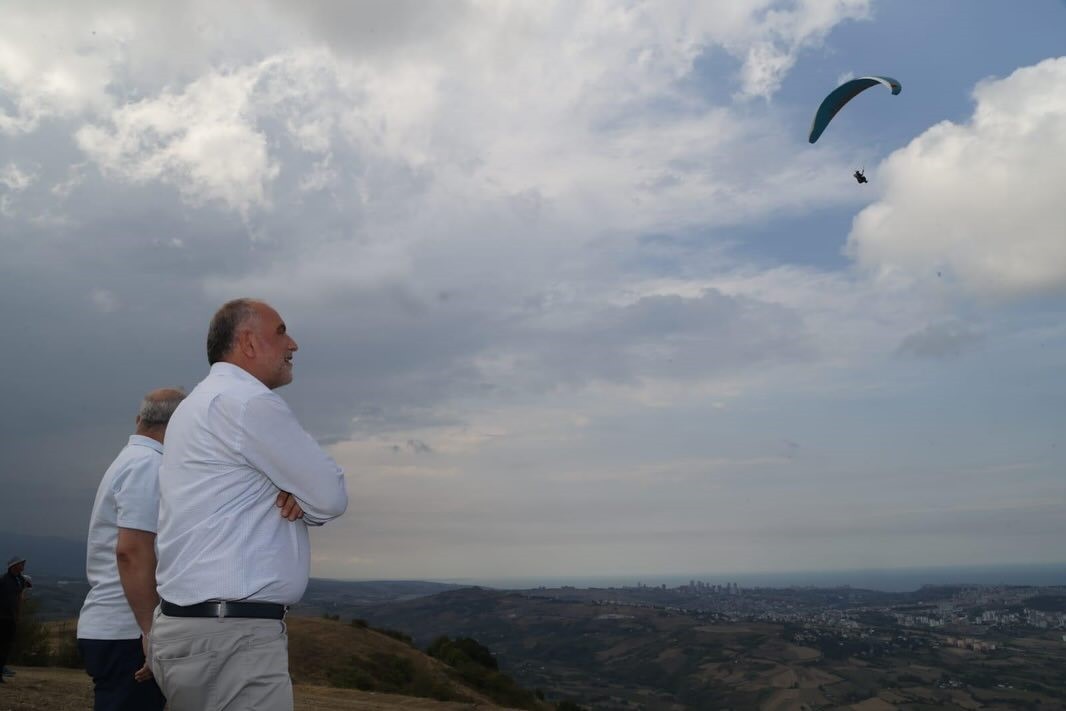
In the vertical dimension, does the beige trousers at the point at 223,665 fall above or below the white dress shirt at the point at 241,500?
below

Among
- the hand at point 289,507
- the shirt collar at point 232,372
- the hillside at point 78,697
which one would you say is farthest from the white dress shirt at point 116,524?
the hillside at point 78,697

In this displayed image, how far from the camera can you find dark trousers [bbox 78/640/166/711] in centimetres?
463

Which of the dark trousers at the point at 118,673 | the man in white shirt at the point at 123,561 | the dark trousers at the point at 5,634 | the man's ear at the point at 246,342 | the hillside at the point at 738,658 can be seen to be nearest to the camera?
the man's ear at the point at 246,342

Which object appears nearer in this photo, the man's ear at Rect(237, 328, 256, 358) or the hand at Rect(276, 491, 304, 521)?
the hand at Rect(276, 491, 304, 521)

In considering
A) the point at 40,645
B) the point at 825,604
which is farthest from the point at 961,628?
Answer: the point at 40,645

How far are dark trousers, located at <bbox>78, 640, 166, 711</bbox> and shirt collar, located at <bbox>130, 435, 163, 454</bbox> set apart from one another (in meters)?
→ 1.10

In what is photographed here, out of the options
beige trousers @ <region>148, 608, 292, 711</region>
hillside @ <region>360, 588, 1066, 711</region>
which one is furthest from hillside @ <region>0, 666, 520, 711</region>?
hillside @ <region>360, 588, 1066, 711</region>

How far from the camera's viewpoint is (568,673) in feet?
200

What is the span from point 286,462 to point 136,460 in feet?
5.86

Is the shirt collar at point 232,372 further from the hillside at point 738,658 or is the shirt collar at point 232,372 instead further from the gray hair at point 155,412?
the hillside at point 738,658

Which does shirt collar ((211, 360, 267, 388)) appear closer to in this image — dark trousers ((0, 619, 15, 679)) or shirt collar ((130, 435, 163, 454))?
shirt collar ((130, 435, 163, 454))

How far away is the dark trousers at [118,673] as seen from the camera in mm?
4633

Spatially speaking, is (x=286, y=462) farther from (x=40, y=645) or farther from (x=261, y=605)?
(x=40, y=645)

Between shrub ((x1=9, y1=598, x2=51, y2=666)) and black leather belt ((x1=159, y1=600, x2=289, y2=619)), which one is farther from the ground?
black leather belt ((x1=159, y1=600, x2=289, y2=619))
